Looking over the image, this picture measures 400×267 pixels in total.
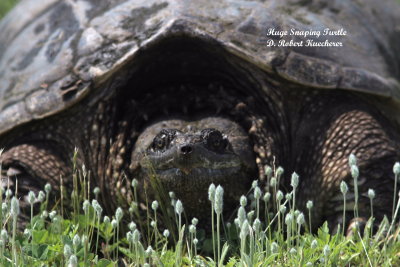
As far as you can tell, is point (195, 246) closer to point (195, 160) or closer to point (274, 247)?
point (274, 247)

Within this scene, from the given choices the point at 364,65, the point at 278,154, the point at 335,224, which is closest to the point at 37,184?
the point at 278,154

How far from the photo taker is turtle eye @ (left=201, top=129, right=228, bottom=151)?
3.53m

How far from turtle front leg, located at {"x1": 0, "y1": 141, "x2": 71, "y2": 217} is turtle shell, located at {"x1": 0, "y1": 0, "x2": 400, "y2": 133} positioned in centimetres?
16

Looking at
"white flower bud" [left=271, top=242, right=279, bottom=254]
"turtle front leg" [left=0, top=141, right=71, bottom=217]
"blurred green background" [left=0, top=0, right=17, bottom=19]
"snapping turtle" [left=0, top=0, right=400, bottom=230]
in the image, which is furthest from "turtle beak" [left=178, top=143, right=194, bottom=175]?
"blurred green background" [left=0, top=0, right=17, bottom=19]

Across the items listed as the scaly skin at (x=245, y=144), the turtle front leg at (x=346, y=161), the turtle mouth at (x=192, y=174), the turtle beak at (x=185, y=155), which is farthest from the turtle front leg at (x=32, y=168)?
the turtle front leg at (x=346, y=161)

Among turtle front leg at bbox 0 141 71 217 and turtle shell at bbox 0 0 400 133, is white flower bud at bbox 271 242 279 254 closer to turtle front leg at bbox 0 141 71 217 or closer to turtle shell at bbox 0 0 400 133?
turtle shell at bbox 0 0 400 133

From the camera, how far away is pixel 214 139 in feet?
11.7

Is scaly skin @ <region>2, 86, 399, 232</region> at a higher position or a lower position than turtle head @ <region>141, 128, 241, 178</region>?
lower

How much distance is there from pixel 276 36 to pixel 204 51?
380 mm

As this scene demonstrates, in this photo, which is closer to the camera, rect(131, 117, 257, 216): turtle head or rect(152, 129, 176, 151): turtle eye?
rect(131, 117, 257, 216): turtle head

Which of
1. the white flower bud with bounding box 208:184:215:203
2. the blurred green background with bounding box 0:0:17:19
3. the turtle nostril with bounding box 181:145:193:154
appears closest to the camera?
the white flower bud with bounding box 208:184:215:203

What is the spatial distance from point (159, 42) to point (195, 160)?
83 cm

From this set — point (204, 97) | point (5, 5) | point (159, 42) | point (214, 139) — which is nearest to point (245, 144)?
point (214, 139)

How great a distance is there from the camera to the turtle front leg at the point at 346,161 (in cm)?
374
